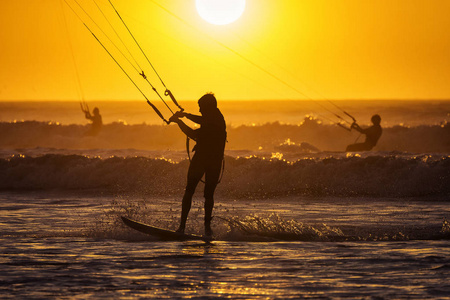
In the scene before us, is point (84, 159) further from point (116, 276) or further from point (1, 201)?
point (116, 276)

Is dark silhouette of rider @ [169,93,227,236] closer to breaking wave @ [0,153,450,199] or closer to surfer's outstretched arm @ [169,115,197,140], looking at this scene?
surfer's outstretched arm @ [169,115,197,140]

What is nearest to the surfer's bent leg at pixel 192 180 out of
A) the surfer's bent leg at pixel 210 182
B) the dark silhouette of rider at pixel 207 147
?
the dark silhouette of rider at pixel 207 147

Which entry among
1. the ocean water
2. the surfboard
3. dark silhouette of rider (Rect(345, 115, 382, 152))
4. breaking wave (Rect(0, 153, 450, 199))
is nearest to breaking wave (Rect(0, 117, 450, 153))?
the ocean water

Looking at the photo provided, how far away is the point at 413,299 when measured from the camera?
880 centimetres

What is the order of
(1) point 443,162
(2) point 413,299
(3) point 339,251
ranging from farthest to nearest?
1. (1) point 443,162
2. (3) point 339,251
3. (2) point 413,299

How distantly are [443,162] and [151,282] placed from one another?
14788 millimetres

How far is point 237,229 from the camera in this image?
13430 millimetres

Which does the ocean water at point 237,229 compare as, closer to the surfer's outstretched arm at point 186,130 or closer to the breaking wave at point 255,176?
the breaking wave at point 255,176

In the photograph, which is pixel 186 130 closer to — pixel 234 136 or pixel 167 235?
pixel 167 235

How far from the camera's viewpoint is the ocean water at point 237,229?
9.47 meters

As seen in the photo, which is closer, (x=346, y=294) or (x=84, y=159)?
(x=346, y=294)

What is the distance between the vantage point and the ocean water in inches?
373

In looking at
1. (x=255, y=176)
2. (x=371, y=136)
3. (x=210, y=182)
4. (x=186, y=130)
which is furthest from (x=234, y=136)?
(x=186, y=130)

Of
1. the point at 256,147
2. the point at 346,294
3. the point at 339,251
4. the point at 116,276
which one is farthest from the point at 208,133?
the point at 256,147
